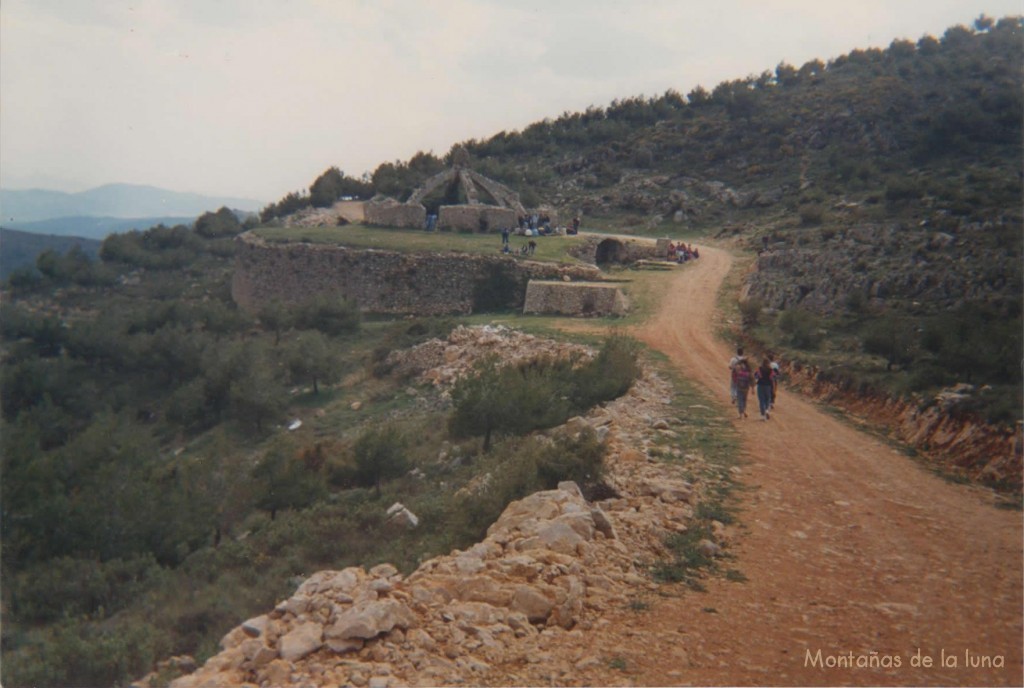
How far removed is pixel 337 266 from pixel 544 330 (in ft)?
A: 38.5

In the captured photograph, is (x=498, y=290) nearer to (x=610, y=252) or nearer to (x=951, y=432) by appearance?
(x=610, y=252)

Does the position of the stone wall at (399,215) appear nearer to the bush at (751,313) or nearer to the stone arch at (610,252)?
the stone arch at (610,252)

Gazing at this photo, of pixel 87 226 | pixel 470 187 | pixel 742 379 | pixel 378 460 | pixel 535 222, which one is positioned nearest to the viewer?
pixel 742 379

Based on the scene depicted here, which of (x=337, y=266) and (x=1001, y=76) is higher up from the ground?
(x=1001, y=76)

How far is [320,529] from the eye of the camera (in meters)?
10.1

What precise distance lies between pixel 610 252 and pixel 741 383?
778 inches

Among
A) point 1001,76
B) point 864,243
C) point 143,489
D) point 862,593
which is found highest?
point 1001,76

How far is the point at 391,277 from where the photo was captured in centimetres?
2780

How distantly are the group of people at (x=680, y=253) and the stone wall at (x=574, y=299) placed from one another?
236 inches

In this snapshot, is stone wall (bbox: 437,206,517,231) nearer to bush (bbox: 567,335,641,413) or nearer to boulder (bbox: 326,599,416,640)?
bush (bbox: 567,335,641,413)

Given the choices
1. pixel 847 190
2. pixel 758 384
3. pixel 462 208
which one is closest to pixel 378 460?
pixel 758 384

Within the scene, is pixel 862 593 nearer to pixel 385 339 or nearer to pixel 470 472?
pixel 470 472

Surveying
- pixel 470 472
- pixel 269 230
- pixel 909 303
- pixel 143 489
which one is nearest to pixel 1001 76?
pixel 909 303

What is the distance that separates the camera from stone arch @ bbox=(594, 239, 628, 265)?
29.8 m
